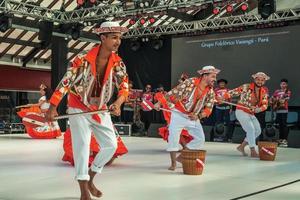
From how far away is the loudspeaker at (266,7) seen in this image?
10.7 m

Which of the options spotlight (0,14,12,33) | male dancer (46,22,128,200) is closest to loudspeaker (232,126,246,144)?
spotlight (0,14,12,33)

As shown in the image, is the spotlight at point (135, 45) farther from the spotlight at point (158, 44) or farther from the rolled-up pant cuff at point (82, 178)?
the rolled-up pant cuff at point (82, 178)

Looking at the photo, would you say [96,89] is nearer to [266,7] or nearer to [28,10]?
[266,7]

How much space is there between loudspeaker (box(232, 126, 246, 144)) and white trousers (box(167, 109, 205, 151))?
5596 millimetres

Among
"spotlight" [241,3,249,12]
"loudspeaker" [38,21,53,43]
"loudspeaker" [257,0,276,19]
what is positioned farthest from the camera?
"loudspeaker" [38,21,53,43]

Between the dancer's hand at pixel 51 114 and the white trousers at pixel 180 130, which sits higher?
the dancer's hand at pixel 51 114

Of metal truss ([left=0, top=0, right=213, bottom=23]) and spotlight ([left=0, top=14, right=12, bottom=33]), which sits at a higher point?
metal truss ([left=0, top=0, right=213, bottom=23])

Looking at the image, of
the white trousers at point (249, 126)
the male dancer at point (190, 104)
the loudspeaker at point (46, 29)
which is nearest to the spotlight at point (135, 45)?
the loudspeaker at point (46, 29)

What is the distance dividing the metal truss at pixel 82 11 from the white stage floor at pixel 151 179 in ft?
16.6

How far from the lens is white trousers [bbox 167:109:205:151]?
5.86 metres

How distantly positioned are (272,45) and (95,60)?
9.67m

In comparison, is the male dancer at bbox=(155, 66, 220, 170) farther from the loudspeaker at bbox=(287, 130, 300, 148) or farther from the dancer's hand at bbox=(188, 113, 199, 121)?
the loudspeaker at bbox=(287, 130, 300, 148)

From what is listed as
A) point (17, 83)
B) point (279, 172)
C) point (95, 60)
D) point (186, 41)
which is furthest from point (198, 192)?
point (17, 83)

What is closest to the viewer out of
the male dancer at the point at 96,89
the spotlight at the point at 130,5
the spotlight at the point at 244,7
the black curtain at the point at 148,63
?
the male dancer at the point at 96,89
